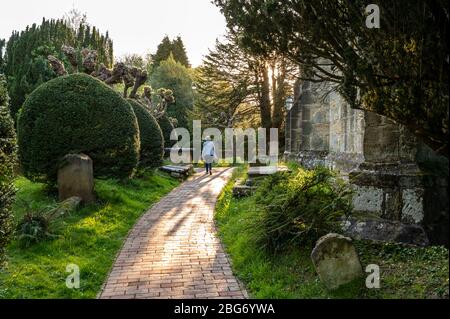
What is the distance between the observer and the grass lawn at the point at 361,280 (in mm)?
3624

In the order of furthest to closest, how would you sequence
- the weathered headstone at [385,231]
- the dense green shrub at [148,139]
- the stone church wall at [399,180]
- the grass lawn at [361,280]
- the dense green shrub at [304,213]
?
1. the dense green shrub at [148,139]
2. the dense green shrub at [304,213]
3. the stone church wall at [399,180]
4. the weathered headstone at [385,231]
5. the grass lawn at [361,280]

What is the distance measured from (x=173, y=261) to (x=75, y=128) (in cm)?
448

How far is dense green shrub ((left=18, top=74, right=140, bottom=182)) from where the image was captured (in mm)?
8445

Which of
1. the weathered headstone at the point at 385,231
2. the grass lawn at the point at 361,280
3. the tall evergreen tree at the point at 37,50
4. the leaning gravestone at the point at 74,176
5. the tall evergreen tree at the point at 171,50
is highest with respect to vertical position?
the tall evergreen tree at the point at 171,50

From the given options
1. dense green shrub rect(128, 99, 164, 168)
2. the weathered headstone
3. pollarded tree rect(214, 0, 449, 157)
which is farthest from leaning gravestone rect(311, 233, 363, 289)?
dense green shrub rect(128, 99, 164, 168)

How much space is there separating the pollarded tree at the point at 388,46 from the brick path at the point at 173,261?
2.59 m

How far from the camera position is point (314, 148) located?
12984 mm

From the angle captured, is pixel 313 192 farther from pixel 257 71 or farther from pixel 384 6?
pixel 257 71

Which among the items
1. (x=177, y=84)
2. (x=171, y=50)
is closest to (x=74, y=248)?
(x=177, y=84)

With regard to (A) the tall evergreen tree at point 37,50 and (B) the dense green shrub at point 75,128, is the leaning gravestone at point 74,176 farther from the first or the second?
(A) the tall evergreen tree at point 37,50

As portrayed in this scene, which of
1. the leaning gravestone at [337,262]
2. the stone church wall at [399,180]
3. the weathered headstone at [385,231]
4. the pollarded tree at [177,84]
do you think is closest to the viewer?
the leaning gravestone at [337,262]

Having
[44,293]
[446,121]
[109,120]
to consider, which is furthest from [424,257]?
[109,120]

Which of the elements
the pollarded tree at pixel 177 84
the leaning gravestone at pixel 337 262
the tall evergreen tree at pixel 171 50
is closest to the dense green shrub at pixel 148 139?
the leaning gravestone at pixel 337 262

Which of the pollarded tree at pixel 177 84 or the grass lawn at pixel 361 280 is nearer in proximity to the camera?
the grass lawn at pixel 361 280
